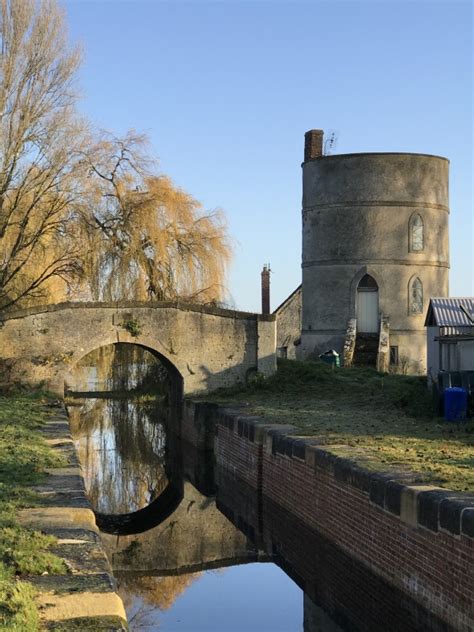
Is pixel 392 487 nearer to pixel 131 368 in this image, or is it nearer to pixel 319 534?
pixel 319 534

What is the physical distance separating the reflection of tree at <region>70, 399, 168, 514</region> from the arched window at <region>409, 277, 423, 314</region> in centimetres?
958

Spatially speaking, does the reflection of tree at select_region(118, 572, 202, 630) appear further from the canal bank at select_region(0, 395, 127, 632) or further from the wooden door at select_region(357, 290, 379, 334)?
the wooden door at select_region(357, 290, 379, 334)

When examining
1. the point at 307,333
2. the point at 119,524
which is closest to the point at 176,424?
the point at 307,333

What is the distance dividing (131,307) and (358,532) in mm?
14263

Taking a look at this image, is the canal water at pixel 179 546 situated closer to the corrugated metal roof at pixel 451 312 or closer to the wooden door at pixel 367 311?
the corrugated metal roof at pixel 451 312

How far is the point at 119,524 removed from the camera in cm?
1645

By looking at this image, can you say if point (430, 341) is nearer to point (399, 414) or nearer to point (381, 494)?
point (399, 414)

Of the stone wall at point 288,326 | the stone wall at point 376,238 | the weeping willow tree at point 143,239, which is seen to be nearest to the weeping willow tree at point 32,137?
the weeping willow tree at point 143,239

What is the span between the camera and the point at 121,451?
2452cm

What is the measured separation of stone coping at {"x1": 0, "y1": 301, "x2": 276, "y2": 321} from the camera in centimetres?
2423

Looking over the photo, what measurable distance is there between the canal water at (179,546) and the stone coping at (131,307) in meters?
3.84

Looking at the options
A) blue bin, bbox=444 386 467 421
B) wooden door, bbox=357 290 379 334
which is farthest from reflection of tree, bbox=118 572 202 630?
wooden door, bbox=357 290 379 334

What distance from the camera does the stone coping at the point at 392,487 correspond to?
8.80 meters

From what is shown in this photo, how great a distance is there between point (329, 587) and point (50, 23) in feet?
62.8
